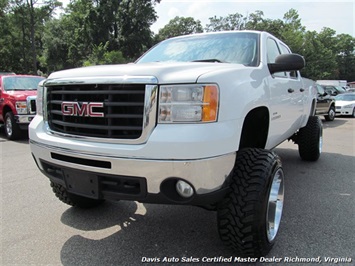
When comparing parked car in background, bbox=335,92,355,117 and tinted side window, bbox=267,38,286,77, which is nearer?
tinted side window, bbox=267,38,286,77

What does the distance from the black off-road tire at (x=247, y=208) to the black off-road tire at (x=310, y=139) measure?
3.24 m

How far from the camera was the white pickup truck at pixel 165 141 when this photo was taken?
1.92 meters

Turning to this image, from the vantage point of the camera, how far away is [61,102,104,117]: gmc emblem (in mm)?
2166

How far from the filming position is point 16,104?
7.73 meters

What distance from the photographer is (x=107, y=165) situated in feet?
6.77

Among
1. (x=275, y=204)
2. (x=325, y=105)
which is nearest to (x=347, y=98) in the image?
(x=325, y=105)

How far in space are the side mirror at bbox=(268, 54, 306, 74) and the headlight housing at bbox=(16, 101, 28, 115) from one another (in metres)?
6.81

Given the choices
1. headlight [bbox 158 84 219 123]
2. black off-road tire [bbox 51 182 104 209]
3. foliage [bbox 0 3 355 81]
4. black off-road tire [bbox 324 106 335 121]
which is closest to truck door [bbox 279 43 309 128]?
headlight [bbox 158 84 219 123]

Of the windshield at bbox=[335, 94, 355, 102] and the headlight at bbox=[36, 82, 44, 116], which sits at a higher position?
the headlight at bbox=[36, 82, 44, 116]

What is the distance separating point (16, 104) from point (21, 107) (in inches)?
5.6

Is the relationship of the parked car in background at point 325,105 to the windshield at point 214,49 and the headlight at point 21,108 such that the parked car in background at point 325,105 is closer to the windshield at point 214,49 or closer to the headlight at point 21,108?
the windshield at point 214,49

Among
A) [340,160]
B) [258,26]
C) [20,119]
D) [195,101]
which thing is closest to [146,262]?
[195,101]

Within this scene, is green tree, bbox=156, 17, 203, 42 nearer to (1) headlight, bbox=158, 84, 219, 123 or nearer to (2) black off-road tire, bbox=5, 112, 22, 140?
(2) black off-road tire, bbox=5, 112, 22, 140

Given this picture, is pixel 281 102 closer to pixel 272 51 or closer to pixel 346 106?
pixel 272 51
